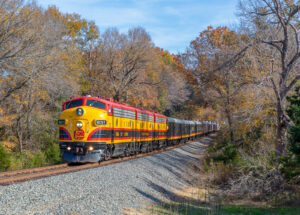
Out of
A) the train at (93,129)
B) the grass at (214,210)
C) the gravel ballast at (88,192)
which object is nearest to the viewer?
the gravel ballast at (88,192)

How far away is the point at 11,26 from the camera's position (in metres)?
17.9

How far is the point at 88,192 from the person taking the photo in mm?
9336

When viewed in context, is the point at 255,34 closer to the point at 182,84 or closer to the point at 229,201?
the point at 229,201

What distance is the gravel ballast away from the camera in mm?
7625

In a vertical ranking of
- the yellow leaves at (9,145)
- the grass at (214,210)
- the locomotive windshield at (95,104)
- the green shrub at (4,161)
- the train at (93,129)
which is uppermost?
the locomotive windshield at (95,104)

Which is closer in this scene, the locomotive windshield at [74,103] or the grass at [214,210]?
the grass at [214,210]

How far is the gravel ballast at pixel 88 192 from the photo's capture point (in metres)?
7.62

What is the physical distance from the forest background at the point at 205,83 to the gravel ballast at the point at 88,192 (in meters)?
4.29

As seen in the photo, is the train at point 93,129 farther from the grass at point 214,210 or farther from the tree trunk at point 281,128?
the tree trunk at point 281,128

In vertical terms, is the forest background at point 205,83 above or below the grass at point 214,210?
above

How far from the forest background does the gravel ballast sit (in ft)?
14.1

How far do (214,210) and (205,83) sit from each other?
36.1ft

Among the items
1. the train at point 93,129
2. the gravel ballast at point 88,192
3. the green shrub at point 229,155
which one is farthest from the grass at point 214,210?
the green shrub at point 229,155

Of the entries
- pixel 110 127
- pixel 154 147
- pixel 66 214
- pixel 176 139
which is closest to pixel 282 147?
pixel 110 127
